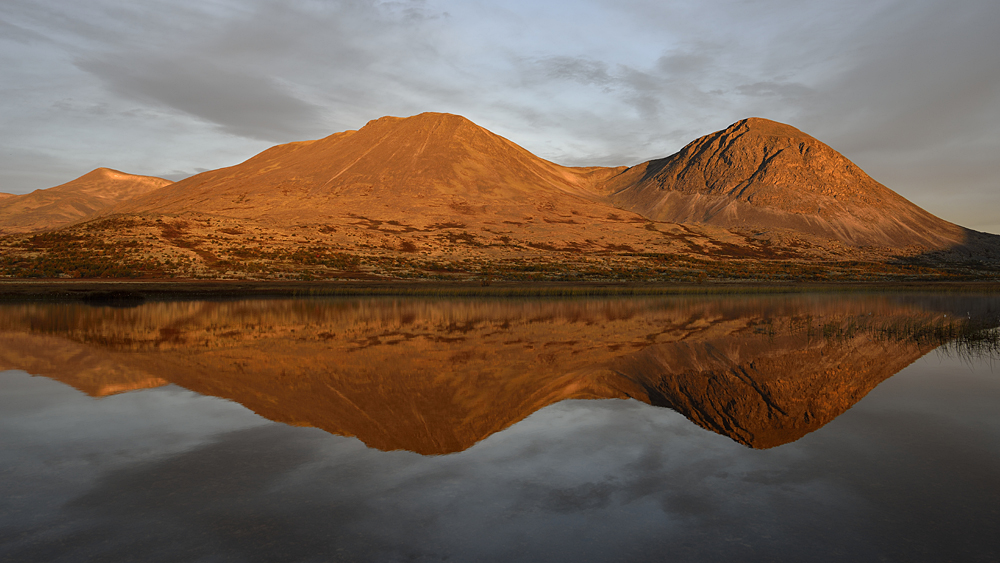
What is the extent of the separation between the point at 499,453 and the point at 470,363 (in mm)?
9367

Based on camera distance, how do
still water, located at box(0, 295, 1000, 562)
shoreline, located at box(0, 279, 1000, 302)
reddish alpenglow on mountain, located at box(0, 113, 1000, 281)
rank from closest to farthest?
still water, located at box(0, 295, 1000, 562) → shoreline, located at box(0, 279, 1000, 302) → reddish alpenglow on mountain, located at box(0, 113, 1000, 281)

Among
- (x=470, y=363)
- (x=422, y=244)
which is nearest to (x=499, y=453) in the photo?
(x=470, y=363)

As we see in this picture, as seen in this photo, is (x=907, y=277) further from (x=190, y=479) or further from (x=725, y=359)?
(x=190, y=479)

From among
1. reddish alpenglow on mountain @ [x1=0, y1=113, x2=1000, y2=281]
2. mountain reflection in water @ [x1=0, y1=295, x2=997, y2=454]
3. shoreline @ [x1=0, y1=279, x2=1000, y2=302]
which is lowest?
shoreline @ [x1=0, y1=279, x2=1000, y2=302]

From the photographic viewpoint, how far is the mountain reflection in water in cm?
1270

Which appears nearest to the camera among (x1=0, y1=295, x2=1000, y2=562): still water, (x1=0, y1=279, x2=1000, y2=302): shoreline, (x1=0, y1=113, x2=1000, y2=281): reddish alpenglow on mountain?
(x1=0, y1=295, x2=1000, y2=562): still water

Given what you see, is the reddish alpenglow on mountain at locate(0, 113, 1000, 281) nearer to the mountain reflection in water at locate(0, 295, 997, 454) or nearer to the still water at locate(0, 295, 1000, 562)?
the mountain reflection in water at locate(0, 295, 997, 454)

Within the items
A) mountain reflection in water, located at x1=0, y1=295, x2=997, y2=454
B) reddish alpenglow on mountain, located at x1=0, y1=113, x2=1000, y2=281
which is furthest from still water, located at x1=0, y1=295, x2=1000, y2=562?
reddish alpenglow on mountain, located at x1=0, y1=113, x2=1000, y2=281

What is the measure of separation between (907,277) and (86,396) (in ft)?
421

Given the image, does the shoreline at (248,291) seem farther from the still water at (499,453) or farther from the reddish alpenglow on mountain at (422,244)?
the still water at (499,453)

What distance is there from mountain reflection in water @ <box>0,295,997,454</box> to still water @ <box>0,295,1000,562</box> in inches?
5.6

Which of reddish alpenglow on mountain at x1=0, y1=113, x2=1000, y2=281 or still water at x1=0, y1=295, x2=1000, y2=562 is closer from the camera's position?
still water at x1=0, y1=295, x2=1000, y2=562

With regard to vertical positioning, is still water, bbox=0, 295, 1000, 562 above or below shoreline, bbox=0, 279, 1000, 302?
above

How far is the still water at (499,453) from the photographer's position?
6.82 meters
